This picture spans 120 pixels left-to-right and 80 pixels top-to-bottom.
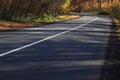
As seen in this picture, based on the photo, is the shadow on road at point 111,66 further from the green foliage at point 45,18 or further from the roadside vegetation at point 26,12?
the green foliage at point 45,18

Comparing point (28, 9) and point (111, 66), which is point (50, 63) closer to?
point (111, 66)

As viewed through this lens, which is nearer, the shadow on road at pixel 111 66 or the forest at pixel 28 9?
the shadow on road at pixel 111 66

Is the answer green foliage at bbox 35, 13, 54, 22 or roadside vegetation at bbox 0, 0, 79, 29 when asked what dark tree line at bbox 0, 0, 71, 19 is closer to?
roadside vegetation at bbox 0, 0, 79, 29

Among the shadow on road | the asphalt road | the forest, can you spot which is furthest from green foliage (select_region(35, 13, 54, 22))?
the shadow on road

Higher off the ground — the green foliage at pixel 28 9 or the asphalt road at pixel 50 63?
the asphalt road at pixel 50 63

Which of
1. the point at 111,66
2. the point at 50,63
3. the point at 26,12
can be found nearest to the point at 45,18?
the point at 26,12

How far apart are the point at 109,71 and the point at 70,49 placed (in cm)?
471

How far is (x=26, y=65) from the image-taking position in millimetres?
10828

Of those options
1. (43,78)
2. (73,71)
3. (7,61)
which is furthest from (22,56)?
(43,78)

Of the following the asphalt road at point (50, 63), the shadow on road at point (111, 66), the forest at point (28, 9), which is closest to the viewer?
the asphalt road at point (50, 63)

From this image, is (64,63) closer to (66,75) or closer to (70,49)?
(66,75)

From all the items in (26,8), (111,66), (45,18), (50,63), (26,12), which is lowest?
(45,18)

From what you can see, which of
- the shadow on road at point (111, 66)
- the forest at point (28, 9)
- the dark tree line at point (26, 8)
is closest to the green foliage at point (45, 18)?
the forest at point (28, 9)

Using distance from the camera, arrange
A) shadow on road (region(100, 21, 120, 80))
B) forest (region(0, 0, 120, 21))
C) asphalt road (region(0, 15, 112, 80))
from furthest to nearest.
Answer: forest (region(0, 0, 120, 21)) → shadow on road (region(100, 21, 120, 80)) → asphalt road (region(0, 15, 112, 80))
